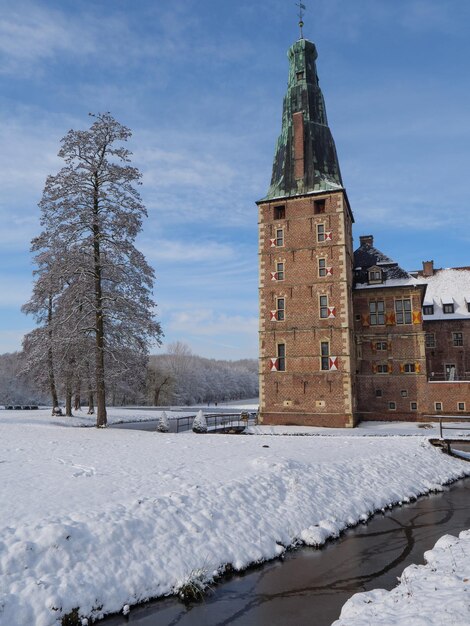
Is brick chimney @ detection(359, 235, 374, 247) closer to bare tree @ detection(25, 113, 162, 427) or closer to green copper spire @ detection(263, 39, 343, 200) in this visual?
green copper spire @ detection(263, 39, 343, 200)

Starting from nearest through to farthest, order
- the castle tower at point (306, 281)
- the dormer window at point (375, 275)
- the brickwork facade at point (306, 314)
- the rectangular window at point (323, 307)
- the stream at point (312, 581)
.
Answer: the stream at point (312, 581)
the brickwork facade at point (306, 314)
the castle tower at point (306, 281)
the rectangular window at point (323, 307)
the dormer window at point (375, 275)

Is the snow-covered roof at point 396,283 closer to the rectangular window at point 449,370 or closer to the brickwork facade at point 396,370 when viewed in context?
the brickwork facade at point 396,370

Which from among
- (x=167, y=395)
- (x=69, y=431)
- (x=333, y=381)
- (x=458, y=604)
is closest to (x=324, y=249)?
(x=333, y=381)

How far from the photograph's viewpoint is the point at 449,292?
4147 centimetres

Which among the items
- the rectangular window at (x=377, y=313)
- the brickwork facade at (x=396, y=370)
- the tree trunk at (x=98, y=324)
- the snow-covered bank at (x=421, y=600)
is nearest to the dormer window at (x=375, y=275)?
the brickwork facade at (x=396, y=370)

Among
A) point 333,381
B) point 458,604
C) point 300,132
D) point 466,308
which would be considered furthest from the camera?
point 466,308

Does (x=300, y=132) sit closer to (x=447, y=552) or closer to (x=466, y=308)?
(x=466, y=308)

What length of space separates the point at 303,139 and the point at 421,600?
110 feet

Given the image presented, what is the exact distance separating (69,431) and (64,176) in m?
12.1

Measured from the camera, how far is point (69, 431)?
69.6ft

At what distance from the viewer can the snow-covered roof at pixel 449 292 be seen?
39.9 meters

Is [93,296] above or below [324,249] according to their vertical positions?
below

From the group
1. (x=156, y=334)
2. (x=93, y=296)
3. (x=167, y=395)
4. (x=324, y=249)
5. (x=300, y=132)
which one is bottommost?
(x=167, y=395)

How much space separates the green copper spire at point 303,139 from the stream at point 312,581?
26.7 m
